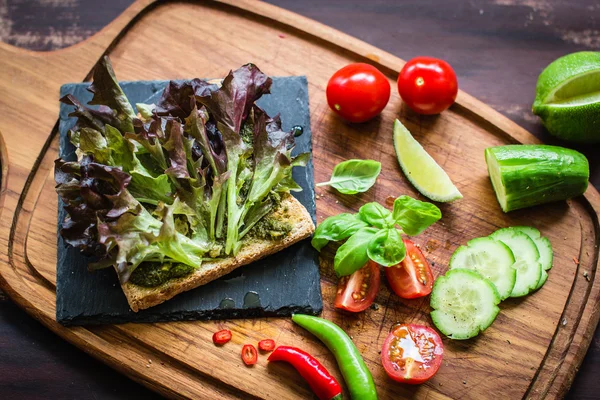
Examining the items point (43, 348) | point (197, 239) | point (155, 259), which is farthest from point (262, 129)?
point (43, 348)

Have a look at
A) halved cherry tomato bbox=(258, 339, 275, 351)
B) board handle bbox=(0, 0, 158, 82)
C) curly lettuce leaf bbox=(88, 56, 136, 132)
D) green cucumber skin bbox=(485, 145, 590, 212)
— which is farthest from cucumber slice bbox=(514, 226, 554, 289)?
board handle bbox=(0, 0, 158, 82)

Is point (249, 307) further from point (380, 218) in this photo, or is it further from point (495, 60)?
point (495, 60)

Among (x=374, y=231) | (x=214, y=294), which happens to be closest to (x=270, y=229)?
(x=214, y=294)

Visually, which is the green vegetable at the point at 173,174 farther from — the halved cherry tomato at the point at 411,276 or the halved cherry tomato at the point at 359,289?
the halved cherry tomato at the point at 411,276

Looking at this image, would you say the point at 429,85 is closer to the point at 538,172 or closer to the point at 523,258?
the point at 538,172

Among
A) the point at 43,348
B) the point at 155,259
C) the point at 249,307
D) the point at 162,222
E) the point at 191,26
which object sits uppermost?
the point at 191,26

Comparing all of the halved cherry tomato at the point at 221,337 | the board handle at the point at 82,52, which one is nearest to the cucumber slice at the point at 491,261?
the halved cherry tomato at the point at 221,337
